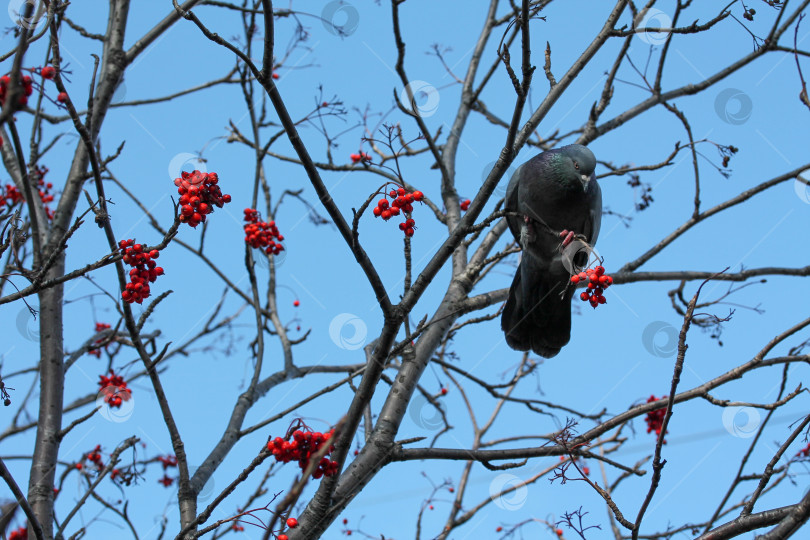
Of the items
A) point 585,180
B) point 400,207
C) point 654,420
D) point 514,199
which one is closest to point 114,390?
point 400,207

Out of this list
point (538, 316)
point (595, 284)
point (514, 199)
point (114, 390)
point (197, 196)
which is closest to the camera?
point (197, 196)

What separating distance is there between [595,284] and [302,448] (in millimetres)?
1217

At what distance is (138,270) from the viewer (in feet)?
7.75

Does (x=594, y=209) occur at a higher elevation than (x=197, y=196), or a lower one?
higher

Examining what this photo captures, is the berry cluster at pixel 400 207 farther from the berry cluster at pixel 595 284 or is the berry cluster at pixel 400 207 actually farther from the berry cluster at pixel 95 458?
the berry cluster at pixel 95 458

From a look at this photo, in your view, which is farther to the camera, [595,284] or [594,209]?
[594,209]

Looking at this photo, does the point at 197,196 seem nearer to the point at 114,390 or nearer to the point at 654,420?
the point at 114,390

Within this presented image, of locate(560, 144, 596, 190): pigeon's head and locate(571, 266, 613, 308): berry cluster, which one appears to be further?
locate(560, 144, 596, 190): pigeon's head

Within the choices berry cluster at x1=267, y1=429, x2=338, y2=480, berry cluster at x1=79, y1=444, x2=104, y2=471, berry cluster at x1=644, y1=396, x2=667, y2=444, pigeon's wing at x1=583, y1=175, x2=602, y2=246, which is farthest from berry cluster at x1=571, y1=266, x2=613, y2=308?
berry cluster at x1=79, y1=444, x2=104, y2=471

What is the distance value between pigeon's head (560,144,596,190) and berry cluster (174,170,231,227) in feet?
7.15

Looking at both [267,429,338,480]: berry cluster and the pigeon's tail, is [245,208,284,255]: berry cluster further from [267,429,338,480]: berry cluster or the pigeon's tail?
[267,429,338,480]: berry cluster

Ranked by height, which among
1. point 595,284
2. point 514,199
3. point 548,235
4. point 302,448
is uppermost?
point 514,199

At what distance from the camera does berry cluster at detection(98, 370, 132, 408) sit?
3.44 metres

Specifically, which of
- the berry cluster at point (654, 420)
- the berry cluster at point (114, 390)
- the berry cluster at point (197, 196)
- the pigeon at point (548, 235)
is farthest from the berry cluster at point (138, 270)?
the berry cluster at point (654, 420)
